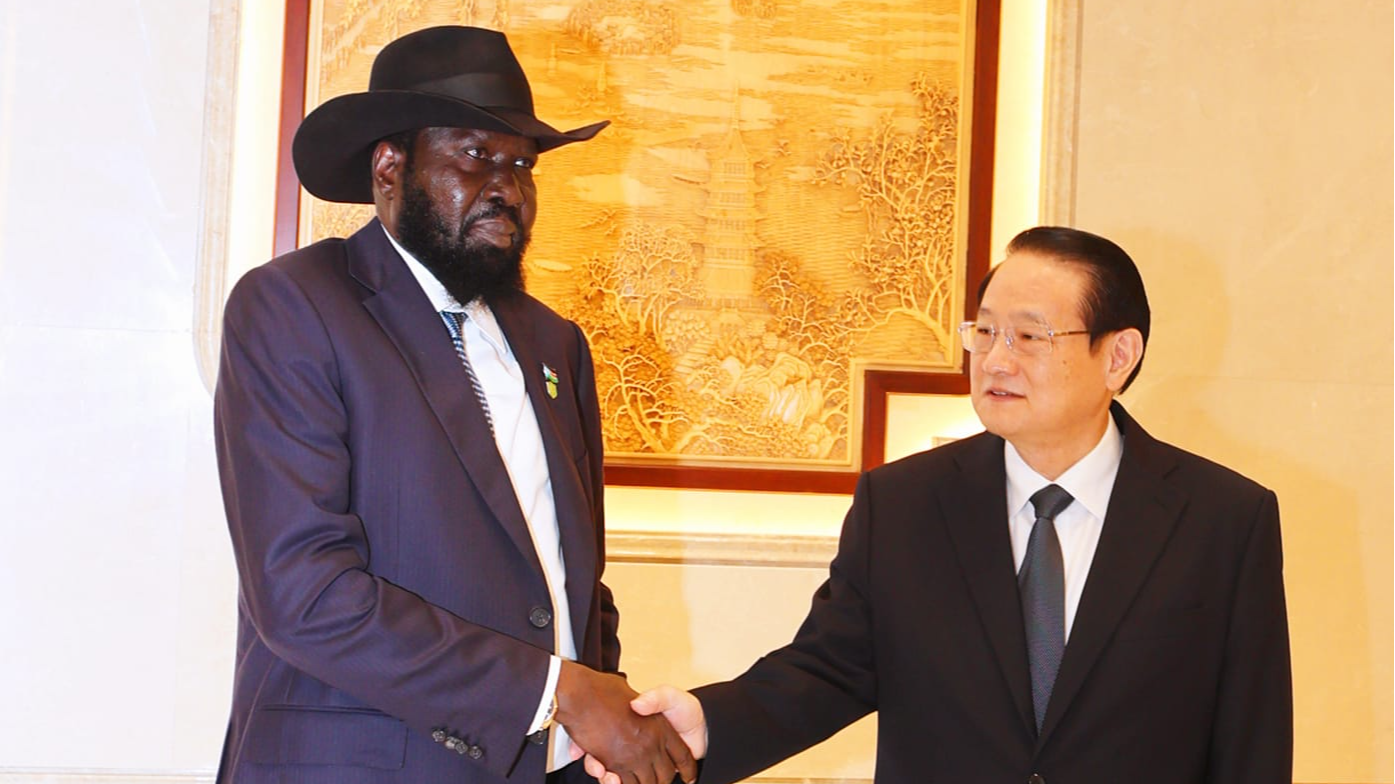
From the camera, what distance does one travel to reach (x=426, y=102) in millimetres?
1979

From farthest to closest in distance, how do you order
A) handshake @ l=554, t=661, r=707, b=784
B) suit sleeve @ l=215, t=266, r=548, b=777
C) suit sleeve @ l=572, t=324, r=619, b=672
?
1. suit sleeve @ l=572, t=324, r=619, b=672
2. handshake @ l=554, t=661, r=707, b=784
3. suit sleeve @ l=215, t=266, r=548, b=777

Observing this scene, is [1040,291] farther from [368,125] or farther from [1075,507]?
[368,125]

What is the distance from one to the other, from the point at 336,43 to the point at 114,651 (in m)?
1.55

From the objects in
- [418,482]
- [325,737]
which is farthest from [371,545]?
[325,737]

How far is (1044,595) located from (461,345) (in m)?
Answer: 0.93

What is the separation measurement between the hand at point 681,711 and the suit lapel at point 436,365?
316mm

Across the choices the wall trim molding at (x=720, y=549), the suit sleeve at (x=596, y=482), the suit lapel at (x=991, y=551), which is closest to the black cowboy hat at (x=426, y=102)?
the suit sleeve at (x=596, y=482)

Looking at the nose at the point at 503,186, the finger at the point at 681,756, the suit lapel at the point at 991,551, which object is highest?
the nose at the point at 503,186

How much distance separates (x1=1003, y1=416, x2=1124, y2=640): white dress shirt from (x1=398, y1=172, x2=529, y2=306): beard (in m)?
0.86

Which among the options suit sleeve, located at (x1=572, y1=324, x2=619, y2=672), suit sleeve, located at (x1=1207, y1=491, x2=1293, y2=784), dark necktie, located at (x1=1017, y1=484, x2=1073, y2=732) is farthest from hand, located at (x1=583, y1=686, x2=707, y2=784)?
suit sleeve, located at (x1=1207, y1=491, x2=1293, y2=784)

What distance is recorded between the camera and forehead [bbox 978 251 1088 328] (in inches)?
82.4

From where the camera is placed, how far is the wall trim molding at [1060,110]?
3641 millimetres

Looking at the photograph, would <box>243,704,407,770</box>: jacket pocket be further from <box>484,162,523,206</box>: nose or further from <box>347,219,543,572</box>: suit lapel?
<box>484,162,523,206</box>: nose

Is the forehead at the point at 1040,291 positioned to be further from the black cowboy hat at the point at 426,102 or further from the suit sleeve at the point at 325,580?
the suit sleeve at the point at 325,580
